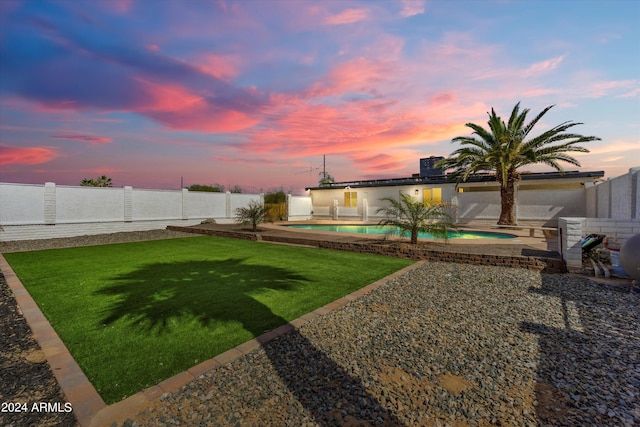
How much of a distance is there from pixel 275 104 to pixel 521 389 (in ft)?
53.6

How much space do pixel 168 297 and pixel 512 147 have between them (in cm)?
1728

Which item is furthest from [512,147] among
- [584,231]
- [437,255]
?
[437,255]

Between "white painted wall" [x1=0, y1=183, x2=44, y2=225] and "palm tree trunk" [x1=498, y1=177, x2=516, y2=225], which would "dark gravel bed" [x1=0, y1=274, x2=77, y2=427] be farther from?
"palm tree trunk" [x1=498, y1=177, x2=516, y2=225]

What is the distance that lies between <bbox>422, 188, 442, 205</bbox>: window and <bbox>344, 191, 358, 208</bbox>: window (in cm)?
600

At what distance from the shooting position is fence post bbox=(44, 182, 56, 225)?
1438cm

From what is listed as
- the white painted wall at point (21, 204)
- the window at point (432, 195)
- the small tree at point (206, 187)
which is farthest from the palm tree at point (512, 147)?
the small tree at point (206, 187)

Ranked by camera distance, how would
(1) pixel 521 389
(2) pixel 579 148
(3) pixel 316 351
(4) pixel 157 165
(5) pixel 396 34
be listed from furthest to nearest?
(4) pixel 157 165
(2) pixel 579 148
(5) pixel 396 34
(3) pixel 316 351
(1) pixel 521 389

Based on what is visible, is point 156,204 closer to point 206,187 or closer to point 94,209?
point 94,209

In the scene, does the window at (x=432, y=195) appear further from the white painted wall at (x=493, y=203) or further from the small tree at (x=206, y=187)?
the small tree at (x=206, y=187)

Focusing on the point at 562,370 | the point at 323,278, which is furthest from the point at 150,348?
the point at 562,370

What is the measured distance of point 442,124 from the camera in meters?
17.9

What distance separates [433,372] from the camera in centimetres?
287

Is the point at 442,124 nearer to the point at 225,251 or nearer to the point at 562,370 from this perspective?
the point at 225,251

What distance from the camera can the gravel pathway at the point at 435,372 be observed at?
2.29m
